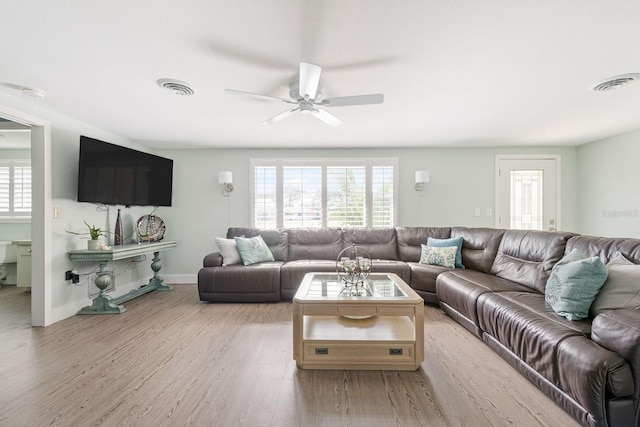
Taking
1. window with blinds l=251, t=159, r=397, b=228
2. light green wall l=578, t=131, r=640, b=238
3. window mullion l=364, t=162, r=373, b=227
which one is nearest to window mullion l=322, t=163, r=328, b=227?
window with blinds l=251, t=159, r=397, b=228

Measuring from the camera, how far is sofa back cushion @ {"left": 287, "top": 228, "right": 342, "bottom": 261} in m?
4.47

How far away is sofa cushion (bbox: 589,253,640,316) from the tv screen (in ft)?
15.8

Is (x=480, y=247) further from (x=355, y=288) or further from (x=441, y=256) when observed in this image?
(x=355, y=288)

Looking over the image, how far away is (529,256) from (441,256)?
1037 mm

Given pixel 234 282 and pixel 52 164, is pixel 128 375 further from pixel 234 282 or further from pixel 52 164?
pixel 52 164

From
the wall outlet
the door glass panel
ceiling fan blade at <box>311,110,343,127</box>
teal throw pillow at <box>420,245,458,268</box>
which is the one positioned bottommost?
the wall outlet

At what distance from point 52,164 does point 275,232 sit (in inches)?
108

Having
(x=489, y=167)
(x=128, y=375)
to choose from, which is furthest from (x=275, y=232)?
(x=489, y=167)

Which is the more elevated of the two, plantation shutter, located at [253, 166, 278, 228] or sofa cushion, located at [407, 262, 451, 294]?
plantation shutter, located at [253, 166, 278, 228]

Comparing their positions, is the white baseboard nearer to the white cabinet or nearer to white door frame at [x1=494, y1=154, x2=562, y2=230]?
the white cabinet

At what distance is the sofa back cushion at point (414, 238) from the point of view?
4.38 m

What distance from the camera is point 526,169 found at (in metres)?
4.82

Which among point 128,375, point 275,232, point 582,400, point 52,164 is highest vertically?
point 52,164

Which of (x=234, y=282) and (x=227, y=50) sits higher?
(x=227, y=50)
